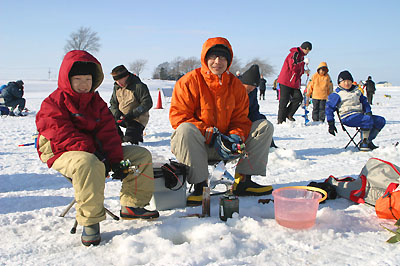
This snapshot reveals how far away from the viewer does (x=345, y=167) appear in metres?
5.02

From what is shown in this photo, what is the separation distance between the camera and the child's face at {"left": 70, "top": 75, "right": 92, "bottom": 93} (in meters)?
2.79

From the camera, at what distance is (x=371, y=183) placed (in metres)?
3.29

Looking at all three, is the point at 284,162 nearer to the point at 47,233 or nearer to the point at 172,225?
the point at 172,225

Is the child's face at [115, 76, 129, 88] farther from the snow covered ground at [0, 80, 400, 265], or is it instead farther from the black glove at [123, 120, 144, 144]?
the snow covered ground at [0, 80, 400, 265]

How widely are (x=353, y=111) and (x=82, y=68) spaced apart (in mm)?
4934

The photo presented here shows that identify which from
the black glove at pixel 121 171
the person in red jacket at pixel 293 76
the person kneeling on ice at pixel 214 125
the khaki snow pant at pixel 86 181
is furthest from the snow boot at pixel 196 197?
the person in red jacket at pixel 293 76

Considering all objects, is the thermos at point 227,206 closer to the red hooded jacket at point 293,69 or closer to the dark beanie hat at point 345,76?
the dark beanie hat at point 345,76

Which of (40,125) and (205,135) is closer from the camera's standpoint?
(40,125)

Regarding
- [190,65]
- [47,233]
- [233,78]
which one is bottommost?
[47,233]

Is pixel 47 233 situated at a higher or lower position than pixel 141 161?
lower

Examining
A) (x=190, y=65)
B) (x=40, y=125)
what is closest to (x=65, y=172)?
(x=40, y=125)

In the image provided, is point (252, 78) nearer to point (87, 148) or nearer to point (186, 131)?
point (186, 131)

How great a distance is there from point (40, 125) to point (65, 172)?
420 millimetres

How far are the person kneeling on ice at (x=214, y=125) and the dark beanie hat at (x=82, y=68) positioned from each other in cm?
87
